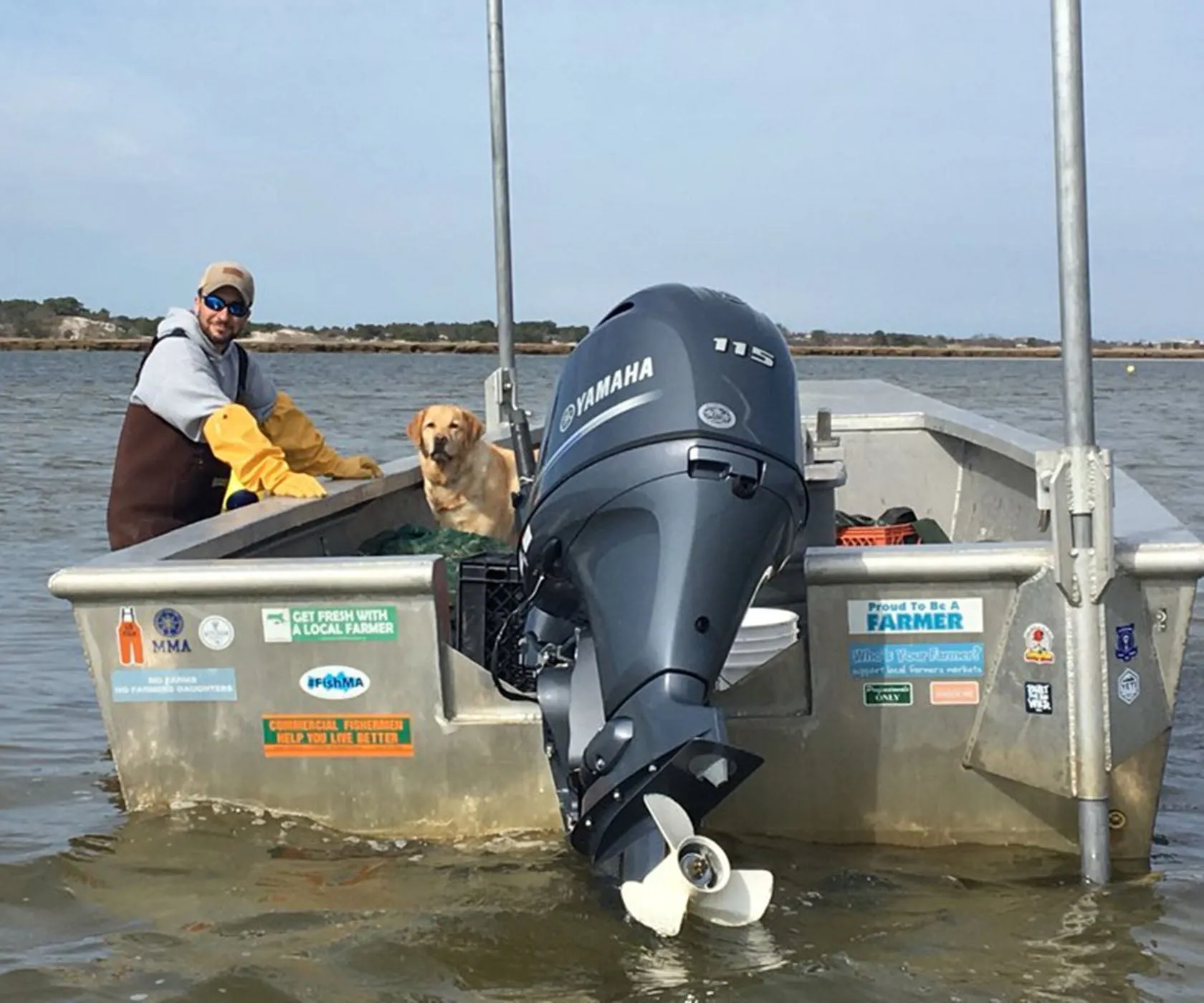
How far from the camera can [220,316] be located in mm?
5559

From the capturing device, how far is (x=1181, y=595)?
3.88 metres

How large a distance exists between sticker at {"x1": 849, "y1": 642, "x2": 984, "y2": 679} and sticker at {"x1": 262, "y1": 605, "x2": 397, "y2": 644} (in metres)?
1.16

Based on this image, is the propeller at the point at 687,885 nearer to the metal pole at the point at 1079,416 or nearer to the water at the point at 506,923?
the water at the point at 506,923

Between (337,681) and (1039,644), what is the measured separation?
173cm

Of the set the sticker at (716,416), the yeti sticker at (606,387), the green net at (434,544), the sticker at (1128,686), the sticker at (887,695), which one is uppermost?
the yeti sticker at (606,387)

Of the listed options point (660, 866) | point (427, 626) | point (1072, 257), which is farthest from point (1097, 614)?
point (427, 626)

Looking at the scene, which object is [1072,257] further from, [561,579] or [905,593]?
[561,579]

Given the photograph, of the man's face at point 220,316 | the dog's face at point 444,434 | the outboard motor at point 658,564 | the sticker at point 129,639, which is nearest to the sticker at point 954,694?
the outboard motor at point 658,564

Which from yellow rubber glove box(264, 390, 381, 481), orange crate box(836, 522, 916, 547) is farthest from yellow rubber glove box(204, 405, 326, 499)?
orange crate box(836, 522, 916, 547)

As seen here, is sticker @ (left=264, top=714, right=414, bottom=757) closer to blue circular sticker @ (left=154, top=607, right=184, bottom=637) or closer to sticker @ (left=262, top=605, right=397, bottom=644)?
sticker @ (left=262, top=605, right=397, bottom=644)

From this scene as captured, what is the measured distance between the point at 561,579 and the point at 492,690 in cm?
57

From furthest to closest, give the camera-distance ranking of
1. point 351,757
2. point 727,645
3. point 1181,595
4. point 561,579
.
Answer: point 351,757 < point 1181,595 < point 561,579 < point 727,645

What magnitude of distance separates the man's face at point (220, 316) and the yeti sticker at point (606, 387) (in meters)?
2.09

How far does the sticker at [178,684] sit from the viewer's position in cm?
410
